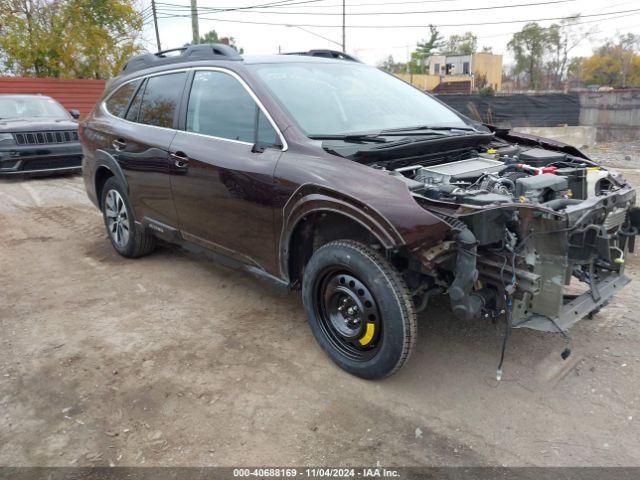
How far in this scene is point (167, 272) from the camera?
5051 millimetres

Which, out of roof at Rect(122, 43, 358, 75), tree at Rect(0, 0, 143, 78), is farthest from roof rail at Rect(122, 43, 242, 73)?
tree at Rect(0, 0, 143, 78)

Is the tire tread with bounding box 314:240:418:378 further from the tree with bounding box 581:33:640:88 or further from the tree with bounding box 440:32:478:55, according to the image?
the tree with bounding box 440:32:478:55

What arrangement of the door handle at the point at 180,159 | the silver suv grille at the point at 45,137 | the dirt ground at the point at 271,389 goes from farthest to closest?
1. the silver suv grille at the point at 45,137
2. the door handle at the point at 180,159
3. the dirt ground at the point at 271,389

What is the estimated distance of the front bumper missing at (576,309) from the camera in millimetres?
2888

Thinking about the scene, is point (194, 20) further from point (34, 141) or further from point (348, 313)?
point (348, 313)

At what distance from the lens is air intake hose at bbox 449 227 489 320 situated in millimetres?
2693

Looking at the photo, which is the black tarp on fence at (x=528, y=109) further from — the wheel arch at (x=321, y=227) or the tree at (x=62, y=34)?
the wheel arch at (x=321, y=227)

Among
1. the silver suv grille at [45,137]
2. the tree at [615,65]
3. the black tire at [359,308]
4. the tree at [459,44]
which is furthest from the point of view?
the tree at [459,44]

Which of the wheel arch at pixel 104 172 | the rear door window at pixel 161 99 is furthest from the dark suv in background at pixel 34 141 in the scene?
the rear door window at pixel 161 99

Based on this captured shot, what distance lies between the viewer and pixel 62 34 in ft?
62.4

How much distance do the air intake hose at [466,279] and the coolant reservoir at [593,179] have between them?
1.20 metres

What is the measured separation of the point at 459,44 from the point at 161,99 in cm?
7654

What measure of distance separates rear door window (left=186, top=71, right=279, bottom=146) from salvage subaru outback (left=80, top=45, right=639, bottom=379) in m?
0.01

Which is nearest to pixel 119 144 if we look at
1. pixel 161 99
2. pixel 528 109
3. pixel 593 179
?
pixel 161 99
